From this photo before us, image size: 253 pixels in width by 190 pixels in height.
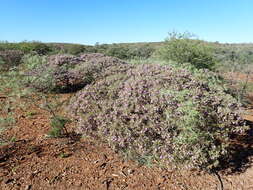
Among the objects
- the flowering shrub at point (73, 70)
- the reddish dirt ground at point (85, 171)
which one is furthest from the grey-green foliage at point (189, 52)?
the reddish dirt ground at point (85, 171)

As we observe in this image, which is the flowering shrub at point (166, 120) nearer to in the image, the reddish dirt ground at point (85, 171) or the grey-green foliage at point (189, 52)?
the reddish dirt ground at point (85, 171)

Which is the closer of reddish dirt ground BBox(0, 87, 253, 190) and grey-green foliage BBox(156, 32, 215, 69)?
reddish dirt ground BBox(0, 87, 253, 190)

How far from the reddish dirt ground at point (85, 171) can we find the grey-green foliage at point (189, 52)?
3536mm

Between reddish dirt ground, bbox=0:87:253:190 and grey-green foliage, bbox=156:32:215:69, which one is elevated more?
grey-green foliage, bbox=156:32:215:69

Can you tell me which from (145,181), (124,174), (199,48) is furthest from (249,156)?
(199,48)

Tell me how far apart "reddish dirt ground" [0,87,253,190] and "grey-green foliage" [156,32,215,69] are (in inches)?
139

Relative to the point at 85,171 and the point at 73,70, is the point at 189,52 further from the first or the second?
the point at 85,171

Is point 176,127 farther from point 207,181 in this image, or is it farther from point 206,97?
point 207,181

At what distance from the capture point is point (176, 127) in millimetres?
3014

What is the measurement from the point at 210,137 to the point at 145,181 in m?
1.23

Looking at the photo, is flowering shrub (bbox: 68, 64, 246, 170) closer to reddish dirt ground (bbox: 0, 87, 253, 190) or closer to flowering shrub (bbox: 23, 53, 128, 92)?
reddish dirt ground (bbox: 0, 87, 253, 190)

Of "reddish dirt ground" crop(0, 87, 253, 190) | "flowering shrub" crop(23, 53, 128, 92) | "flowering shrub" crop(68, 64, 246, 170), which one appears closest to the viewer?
"flowering shrub" crop(68, 64, 246, 170)

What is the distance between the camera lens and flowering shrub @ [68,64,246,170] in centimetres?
289

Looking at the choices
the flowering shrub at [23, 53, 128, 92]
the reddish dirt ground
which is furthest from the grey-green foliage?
the reddish dirt ground
